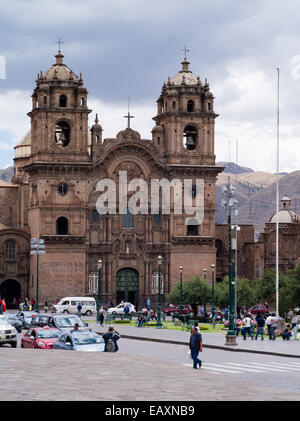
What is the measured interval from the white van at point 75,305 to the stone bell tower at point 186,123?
53.3 ft

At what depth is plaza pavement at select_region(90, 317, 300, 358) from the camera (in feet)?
133

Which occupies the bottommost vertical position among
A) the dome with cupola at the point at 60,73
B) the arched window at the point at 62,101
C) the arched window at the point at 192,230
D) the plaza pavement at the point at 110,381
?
the plaza pavement at the point at 110,381

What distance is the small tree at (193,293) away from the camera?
255 feet

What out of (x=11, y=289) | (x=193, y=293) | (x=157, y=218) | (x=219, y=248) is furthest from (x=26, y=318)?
(x=219, y=248)

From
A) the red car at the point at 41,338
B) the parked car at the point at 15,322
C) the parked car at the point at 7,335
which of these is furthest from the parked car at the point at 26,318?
the red car at the point at 41,338

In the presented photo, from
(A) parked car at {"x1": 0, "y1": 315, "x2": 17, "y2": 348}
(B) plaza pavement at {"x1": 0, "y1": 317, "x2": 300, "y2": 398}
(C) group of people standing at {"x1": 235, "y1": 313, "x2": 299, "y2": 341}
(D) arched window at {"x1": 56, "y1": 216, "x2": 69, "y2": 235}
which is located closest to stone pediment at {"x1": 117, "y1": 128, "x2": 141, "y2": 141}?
(D) arched window at {"x1": 56, "y1": 216, "x2": 69, "y2": 235}

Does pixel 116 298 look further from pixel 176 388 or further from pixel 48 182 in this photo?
pixel 176 388

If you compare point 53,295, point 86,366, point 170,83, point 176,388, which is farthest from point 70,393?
point 170,83

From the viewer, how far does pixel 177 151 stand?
87.9 meters

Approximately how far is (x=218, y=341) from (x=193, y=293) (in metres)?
32.6

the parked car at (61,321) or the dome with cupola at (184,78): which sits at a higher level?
the dome with cupola at (184,78)

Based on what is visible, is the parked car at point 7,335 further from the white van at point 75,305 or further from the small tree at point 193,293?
the small tree at point 193,293

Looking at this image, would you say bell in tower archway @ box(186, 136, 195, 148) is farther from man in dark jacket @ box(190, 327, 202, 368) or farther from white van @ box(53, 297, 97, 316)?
man in dark jacket @ box(190, 327, 202, 368)

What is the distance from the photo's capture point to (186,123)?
290 feet
